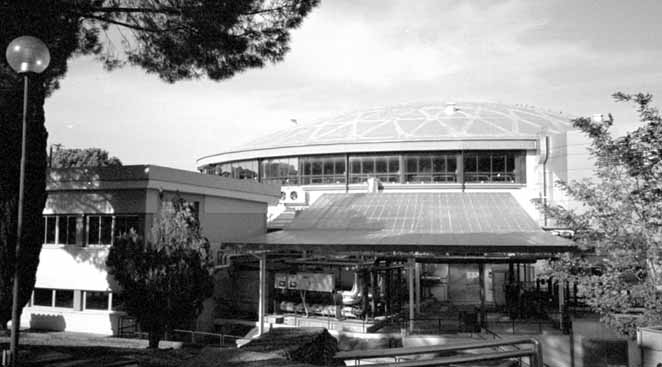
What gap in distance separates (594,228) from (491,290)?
1937cm

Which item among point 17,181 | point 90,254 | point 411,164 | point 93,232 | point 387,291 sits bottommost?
point 387,291

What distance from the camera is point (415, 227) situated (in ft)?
75.3

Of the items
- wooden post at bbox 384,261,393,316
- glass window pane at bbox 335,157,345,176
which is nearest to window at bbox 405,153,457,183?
glass window pane at bbox 335,157,345,176

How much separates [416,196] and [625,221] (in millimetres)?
18796

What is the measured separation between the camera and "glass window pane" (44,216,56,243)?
20.9 metres

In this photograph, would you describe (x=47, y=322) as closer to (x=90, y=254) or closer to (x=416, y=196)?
(x=90, y=254)

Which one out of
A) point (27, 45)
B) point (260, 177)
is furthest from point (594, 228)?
point (260, 177)

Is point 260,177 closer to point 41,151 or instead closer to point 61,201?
point 61,201

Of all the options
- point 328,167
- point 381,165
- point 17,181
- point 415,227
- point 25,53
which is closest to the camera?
point 25,53

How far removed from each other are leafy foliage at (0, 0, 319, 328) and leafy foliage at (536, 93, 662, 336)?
10174mm

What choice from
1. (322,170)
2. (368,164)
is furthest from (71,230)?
(368,164)

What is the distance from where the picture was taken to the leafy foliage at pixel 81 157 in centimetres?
5212

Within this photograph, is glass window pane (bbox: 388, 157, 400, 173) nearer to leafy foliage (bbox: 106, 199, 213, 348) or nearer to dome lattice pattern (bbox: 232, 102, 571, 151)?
dome lattice pattern (bbox: 232, 102, 571, 151)

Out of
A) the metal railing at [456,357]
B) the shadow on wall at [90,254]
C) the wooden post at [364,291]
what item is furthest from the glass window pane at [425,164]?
the metal railing at [456,357]
